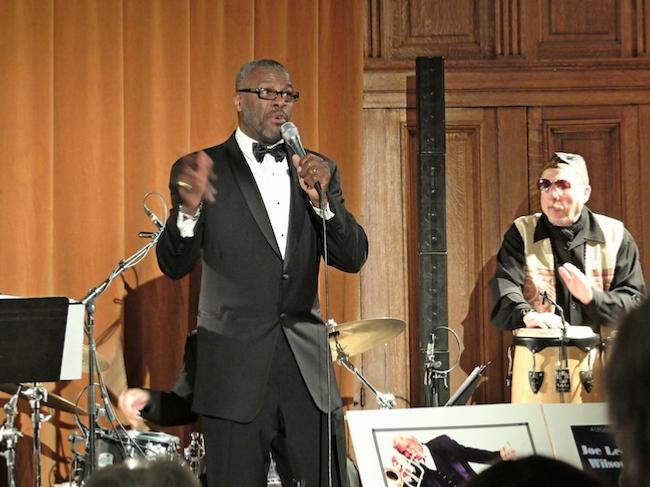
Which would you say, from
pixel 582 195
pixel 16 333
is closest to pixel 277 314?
pixel 16 333

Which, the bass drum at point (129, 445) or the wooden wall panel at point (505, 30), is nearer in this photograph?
the bass drum at point (129, 445)

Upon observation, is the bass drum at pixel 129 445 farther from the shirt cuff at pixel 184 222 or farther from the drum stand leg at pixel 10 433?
Result: the shirt cuff at pixel 184 222

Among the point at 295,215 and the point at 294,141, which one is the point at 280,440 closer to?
the point at 295,215

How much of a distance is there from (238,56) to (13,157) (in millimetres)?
1161

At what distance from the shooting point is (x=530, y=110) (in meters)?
5.42

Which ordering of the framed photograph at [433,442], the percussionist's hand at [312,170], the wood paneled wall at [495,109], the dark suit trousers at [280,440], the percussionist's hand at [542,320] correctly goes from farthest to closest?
the wood paneled wall at [495,109]
the percussionist's hand at [542,320]
the dark suit trousers at [280,440]
the percussionist's hand at [312,170]
the framed photograph at [433,442]

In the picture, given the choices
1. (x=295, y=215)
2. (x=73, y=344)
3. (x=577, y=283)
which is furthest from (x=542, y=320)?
(x=73, y=344)

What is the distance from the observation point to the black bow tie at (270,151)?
365 cm

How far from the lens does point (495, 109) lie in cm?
541

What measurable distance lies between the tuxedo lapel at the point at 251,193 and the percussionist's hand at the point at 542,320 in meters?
1.41

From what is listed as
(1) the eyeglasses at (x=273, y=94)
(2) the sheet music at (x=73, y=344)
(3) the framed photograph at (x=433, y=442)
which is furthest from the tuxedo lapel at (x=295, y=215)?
(3) the framed photograph at (x=433, y=442)

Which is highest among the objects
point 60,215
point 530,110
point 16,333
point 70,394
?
point 530,110

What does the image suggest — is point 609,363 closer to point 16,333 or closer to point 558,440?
point 558,440

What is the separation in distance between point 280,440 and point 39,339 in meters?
0.90
